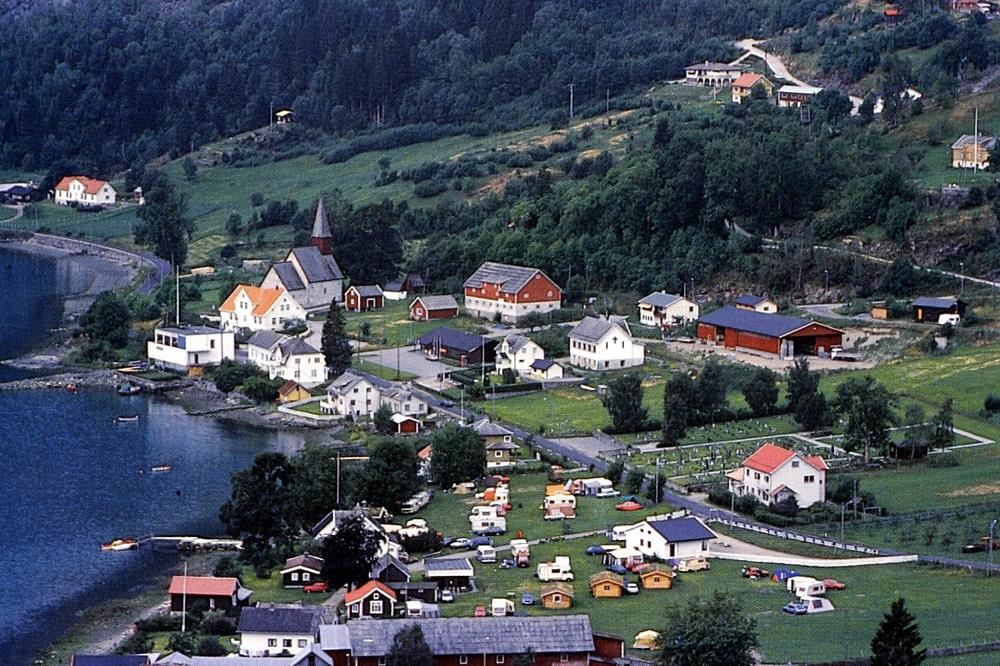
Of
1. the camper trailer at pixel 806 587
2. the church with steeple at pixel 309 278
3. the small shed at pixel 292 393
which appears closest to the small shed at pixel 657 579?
the camper trailer at pixel 806 587

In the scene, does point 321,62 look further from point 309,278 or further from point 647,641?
point 647,641

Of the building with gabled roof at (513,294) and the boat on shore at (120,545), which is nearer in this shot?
the boat on shore at (120,545)

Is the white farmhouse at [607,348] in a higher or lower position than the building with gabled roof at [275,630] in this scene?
higher

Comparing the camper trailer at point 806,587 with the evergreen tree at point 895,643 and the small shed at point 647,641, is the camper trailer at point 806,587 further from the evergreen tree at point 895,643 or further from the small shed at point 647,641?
the evergreen tree at point 895,643

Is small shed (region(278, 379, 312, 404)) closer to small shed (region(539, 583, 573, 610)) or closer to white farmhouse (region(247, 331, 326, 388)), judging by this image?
white farmhouse (region(247, 331, 326, 388))

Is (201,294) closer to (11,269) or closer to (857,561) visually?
(11,269)

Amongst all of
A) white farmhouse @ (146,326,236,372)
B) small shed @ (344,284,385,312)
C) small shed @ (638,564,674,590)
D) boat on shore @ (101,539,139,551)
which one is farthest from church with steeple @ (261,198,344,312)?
small shed @ (638,564,674,590)

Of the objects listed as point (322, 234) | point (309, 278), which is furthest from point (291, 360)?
point (322, 234)
